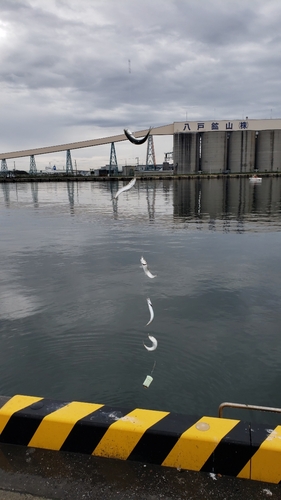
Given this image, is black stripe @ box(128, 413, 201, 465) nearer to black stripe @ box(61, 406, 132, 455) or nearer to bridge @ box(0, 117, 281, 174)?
black stripe @ box(61, 406, 132, 455)

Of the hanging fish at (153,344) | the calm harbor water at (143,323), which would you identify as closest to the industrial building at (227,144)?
the calm harbor water at (143,323)

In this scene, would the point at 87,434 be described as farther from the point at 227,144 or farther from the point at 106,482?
the point at 227,144

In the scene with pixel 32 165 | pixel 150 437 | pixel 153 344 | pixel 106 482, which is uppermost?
pixel 32 165

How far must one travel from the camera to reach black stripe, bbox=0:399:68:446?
11.1 feet

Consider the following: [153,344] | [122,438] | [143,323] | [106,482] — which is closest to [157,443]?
[122,438]

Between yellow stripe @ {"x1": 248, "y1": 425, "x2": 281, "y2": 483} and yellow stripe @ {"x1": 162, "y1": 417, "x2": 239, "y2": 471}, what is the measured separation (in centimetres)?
31

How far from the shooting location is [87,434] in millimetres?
3295

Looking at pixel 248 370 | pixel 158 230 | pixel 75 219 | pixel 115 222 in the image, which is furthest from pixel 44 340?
pixel 75 219

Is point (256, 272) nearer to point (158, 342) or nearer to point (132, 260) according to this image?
point (132, 260)

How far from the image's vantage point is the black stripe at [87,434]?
129 inches

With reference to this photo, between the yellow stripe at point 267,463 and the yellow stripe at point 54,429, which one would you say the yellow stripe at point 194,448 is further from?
the yellow stripe at point 54,429

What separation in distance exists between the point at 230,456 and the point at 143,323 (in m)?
4.14

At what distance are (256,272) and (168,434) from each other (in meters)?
7.83

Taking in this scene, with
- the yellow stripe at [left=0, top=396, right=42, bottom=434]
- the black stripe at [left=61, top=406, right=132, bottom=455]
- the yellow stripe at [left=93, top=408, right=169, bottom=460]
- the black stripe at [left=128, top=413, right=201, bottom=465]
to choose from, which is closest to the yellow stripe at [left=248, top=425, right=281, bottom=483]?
the black stripe at [left=128, top=413, right=201, bottom=465]
